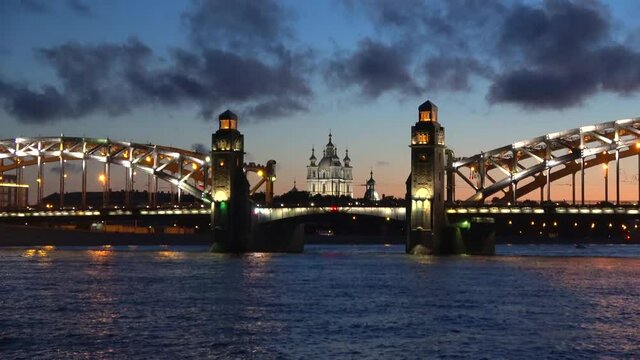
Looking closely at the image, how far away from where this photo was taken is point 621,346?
142 feet

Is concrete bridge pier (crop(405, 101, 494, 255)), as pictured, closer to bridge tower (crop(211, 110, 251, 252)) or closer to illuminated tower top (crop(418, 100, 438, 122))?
illuminated tower top (crop(418, 100, 438, 122))

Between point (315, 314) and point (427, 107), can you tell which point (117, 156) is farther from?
point (315, 314)

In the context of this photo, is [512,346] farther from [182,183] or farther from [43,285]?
[182,183]

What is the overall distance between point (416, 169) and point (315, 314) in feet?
245

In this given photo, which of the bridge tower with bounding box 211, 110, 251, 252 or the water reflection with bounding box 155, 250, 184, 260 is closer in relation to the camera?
the water reflection with bounding box 155, 250, 184, 260

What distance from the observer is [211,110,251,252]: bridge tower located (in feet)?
438

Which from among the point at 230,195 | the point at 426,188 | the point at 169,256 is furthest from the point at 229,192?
the point at 426,188

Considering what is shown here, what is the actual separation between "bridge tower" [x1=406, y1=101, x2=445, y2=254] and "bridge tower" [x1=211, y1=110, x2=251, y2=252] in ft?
63.9

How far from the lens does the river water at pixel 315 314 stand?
4216cm

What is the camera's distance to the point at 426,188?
4988 inches

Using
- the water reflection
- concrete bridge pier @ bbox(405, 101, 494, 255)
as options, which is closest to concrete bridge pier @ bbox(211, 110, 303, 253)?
the water reflection

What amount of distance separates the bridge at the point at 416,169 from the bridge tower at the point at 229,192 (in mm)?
115

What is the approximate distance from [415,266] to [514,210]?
2904 cm

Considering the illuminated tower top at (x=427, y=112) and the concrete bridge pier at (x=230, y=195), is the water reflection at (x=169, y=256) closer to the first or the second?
the concrete bridge pier at (x=230, y=195)
